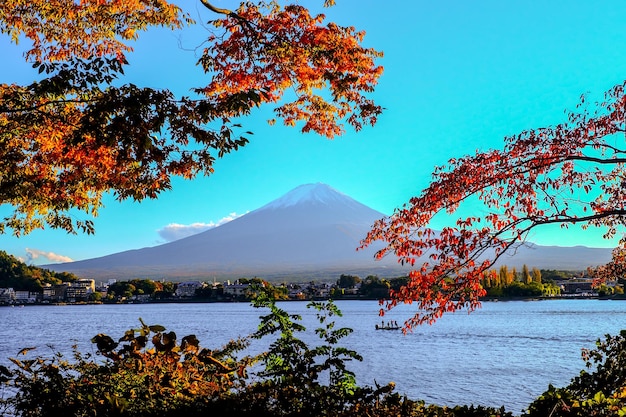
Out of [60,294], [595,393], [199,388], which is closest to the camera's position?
[595,393]

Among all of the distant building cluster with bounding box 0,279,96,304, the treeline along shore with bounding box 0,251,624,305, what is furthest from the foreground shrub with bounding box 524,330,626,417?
the distant building cluster with bounding box 0,279,96,304

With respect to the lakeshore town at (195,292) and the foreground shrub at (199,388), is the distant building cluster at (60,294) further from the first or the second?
the foreground shrub at (199,388)

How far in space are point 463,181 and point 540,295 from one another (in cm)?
14650

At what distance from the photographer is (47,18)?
8555 mm

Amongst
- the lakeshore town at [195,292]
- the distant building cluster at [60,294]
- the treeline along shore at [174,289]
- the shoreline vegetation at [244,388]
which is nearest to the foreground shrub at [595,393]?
the shoreline vegetation at [244,388]

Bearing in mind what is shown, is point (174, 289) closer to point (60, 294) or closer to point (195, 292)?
point (195, 292)

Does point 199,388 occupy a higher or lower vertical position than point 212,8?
lower

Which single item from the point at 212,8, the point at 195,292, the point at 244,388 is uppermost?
the point at 212,8

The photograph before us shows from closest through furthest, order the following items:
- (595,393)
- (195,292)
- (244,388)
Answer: (595,393) < (244,388) < (195,292)

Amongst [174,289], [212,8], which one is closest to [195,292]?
[174,289]

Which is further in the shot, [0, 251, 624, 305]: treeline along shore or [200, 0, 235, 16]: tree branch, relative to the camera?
[0, 251, 624, 305]: treeline along shore

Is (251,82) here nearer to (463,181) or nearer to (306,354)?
(463,181)

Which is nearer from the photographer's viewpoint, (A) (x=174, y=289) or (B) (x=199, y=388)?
(B) (x=199, y=388)

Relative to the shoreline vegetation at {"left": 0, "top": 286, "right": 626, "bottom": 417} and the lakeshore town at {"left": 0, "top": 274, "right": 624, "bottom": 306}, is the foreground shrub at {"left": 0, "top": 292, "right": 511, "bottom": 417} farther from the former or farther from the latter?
the lakeshore town at {"left": 0, "top": 274, "right": 624, "bottom": 306}
